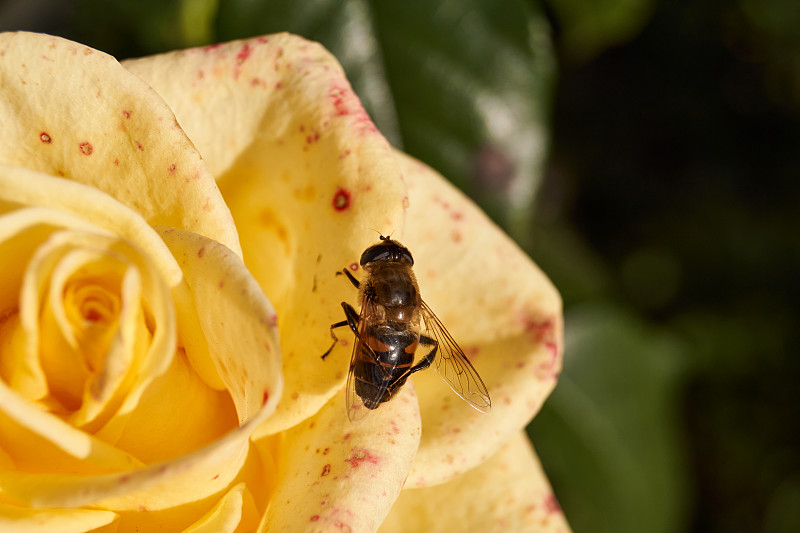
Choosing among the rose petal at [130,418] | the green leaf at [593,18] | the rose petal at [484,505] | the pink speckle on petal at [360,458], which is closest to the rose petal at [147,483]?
the rose petal at [130,418]

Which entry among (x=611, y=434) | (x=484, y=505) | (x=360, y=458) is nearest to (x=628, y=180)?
(x=611, y=434)

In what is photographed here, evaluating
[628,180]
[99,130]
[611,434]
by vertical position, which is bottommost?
[628,180]

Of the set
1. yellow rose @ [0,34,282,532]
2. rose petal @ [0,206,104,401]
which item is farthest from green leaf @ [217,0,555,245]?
rose petal @ [0,206,104,401]

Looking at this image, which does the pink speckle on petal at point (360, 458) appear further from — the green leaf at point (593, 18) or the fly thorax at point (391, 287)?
the green leaf at point (593, 18)

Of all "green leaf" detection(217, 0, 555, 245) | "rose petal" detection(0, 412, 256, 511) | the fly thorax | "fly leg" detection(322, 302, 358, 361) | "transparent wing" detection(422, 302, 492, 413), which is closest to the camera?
"rose petal" detection(0, 412, 256, 511)

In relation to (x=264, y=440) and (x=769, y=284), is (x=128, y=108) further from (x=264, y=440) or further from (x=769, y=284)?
(x=769, y=284)

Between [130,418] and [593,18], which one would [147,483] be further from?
[593,18]

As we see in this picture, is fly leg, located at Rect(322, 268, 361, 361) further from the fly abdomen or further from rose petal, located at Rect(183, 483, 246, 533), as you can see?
rose petal, located at Rect(183, 483, 246, 533)
